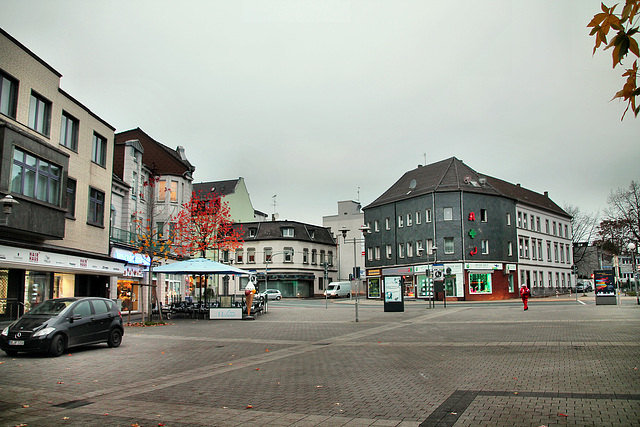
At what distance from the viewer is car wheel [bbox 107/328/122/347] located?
15688mm

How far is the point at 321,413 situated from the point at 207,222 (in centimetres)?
3349

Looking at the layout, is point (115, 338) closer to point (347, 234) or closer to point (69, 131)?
point (69, 131)

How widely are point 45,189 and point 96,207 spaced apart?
7.12 metres

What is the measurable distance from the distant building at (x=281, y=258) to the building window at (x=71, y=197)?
47.2m

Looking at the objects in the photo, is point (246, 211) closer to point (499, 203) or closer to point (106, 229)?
point (499, 203)

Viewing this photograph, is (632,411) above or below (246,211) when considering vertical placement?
below

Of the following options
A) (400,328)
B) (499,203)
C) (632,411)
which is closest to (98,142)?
(400,328)

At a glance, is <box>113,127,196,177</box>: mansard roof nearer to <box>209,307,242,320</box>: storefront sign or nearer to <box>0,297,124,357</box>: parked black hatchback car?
<box>209,307,242,320</box>: storefront sign

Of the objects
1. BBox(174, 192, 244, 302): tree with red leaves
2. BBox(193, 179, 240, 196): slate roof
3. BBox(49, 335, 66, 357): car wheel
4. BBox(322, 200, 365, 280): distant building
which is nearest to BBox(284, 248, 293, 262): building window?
BBox(322, 200, 365, 280): distant building

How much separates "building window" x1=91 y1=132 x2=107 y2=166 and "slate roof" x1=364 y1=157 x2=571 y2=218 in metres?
34.0

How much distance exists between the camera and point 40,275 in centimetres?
2364

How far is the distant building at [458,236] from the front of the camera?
52625 mm

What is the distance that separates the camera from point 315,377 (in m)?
10.4

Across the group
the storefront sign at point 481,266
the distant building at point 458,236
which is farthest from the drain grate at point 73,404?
the storefront sign at point 481,266
